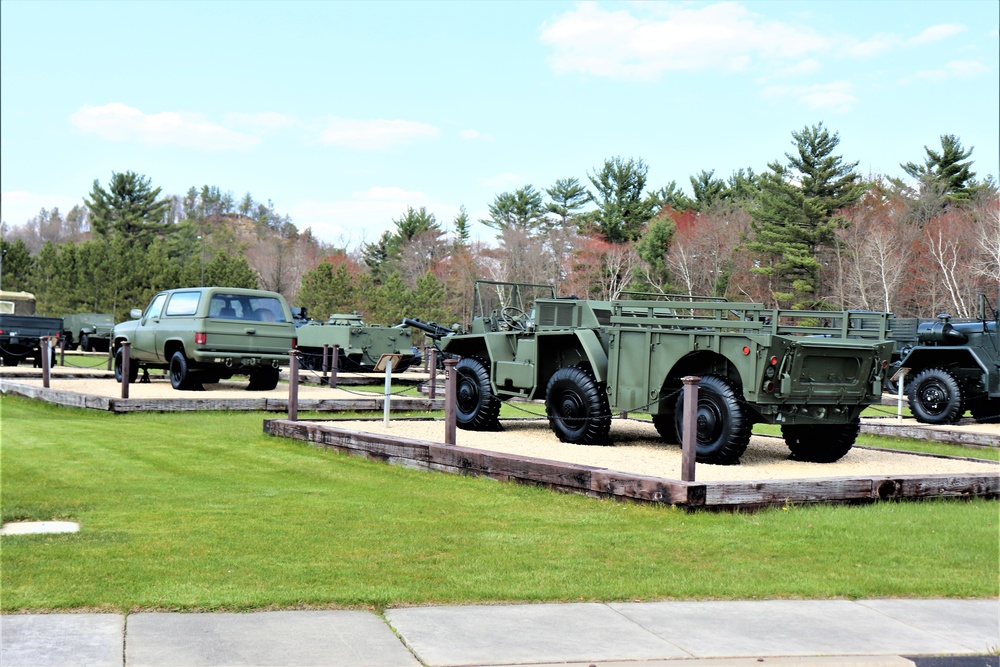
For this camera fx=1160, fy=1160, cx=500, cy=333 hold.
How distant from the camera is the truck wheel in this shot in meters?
15.4

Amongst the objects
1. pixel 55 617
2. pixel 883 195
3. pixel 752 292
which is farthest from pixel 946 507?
pixel 883 195

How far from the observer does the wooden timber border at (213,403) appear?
58.3ft

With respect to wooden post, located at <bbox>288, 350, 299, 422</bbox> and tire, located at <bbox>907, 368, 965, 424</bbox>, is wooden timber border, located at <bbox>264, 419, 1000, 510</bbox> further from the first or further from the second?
tire, located at <bbox>907, 368, 965, 424</bbox>

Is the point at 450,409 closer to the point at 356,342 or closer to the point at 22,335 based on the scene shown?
the point at 356,342

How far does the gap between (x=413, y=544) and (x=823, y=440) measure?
21.8ft

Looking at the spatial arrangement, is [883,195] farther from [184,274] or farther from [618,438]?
[618,438]

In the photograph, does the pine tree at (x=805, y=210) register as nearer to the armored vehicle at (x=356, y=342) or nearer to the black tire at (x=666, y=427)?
the armored vehicle at (x=356, y=342)

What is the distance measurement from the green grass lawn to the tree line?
135ft

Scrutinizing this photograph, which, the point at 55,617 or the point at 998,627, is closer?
the point at 55,617

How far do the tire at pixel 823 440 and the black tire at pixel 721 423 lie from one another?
1.35m

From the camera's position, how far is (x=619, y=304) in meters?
13.4

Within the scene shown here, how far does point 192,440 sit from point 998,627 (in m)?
10.0

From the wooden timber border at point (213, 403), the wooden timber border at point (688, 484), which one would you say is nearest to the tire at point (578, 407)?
the wooden timber border at point (688, 484)

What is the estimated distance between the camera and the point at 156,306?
22.3m
